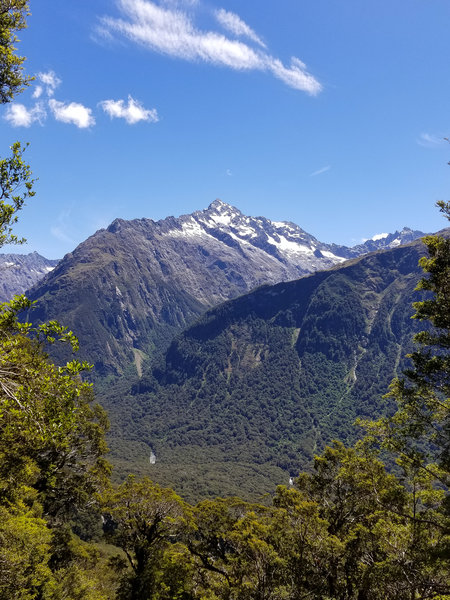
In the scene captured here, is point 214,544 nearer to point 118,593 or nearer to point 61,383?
point 118,593


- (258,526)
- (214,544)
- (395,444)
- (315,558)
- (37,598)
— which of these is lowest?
(37,598)

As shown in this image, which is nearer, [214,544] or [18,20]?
[18,20]

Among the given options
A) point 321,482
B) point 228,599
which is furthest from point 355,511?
point 228,599

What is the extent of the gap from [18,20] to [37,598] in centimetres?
3741

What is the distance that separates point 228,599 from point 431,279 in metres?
26.4

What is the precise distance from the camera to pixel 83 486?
33.7 m

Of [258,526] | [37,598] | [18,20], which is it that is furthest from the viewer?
[258,526]

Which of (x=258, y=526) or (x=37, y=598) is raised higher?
(x=258, y=526)

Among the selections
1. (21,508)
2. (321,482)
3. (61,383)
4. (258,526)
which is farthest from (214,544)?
(61,383)

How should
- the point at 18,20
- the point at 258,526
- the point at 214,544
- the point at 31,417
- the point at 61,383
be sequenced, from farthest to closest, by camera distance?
1. the point at 214,544
2. the point at 258,526
3. the point at 18,20
4. the point at 61,383
5. the point at 31,417

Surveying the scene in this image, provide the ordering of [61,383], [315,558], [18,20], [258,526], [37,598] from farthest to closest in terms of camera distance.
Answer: [258,526] → [37,598] → [315,558] → [18,20] → [61,383]

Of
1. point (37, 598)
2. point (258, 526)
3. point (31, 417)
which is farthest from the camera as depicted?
point (258, 526)

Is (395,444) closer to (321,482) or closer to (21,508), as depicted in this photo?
(321,482)

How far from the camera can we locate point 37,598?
27.3 meters
